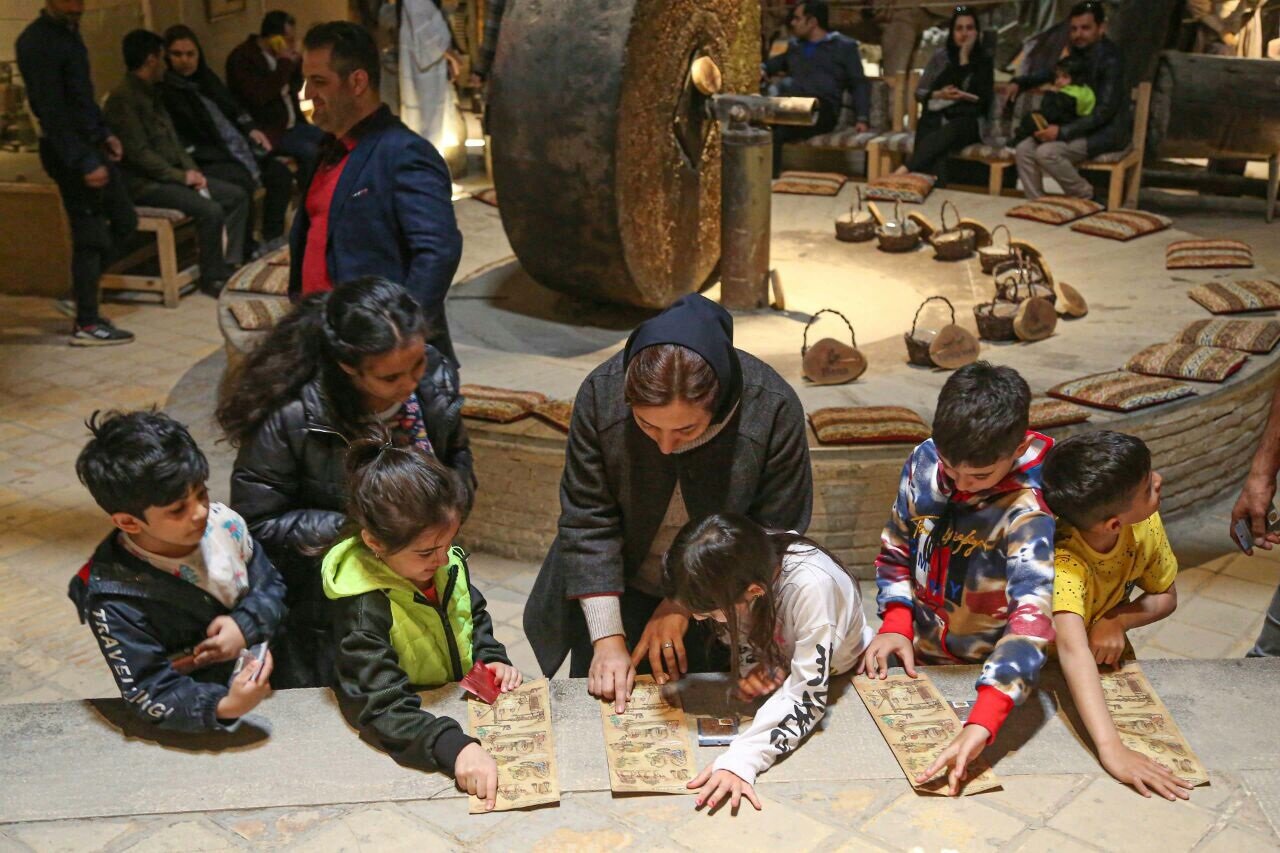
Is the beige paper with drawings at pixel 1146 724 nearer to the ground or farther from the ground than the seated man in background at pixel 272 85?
nearer to the ground

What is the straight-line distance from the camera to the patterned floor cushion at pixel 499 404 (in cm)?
499

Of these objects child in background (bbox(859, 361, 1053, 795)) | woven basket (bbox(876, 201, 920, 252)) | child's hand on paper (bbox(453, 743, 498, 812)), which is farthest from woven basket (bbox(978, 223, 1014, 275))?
child's hand on paper (bbox(453, 743, 498, 812))

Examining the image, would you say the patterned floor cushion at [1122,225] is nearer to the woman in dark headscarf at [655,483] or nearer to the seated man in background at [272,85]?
the seated man in background at [272,85]

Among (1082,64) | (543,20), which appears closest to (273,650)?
(543,20)

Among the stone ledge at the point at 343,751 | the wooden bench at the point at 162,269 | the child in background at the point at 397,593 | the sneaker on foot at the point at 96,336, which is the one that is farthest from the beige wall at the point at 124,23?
the child in background at the point at 397,593

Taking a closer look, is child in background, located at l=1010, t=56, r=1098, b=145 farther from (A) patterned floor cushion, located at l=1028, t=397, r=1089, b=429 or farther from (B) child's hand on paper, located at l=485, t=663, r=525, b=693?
(B) child's hand on paper, located at l=485, t=663, r=525, b=693

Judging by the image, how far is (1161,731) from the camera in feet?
9.27

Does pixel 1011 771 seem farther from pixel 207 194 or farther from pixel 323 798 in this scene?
pixel 207 194

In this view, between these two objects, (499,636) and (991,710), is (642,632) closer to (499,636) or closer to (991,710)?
(991,710)

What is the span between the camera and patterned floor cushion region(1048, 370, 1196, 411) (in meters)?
5.06

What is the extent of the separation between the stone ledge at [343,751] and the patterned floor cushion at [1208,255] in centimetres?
422

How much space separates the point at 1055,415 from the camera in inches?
195

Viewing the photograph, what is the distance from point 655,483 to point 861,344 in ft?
11.7

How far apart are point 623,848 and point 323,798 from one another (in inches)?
23.4
